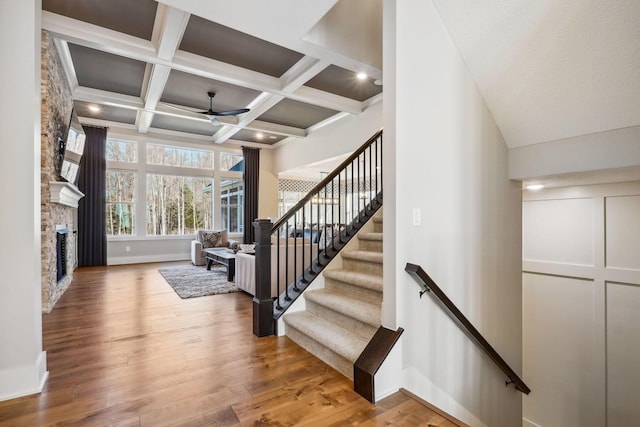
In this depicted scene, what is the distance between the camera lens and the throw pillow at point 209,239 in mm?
7250

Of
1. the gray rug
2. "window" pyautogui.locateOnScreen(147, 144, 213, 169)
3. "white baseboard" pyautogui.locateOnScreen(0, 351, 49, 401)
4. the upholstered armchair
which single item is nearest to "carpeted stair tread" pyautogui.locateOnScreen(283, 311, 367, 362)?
"white baseboard" pyautogui.locateOnScreen(0, 351, 49, 401)

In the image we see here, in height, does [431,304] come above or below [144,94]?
below

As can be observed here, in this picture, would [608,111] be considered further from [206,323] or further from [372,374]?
[206,323]

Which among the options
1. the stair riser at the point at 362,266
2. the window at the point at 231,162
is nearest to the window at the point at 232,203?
the window at the point at 231,162

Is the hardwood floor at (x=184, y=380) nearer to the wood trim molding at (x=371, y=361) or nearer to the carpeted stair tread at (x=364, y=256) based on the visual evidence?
the wood trim molding at (x=371, y=361)

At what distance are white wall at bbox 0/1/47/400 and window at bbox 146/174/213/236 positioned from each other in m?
6.28

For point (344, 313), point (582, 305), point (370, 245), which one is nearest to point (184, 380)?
point (344, 313)

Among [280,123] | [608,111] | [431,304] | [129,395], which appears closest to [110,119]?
[280,123]

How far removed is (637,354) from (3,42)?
616 cm

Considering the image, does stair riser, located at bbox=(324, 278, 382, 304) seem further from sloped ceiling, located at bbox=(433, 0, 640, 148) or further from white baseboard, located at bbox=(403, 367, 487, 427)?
sloped ceiling, located at bbox=(433, 0, 640, 148)

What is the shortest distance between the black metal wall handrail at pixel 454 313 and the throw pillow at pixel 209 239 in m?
6.12

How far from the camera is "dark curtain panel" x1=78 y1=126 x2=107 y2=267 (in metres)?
6.70


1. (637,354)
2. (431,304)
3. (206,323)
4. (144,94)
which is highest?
(144,94)

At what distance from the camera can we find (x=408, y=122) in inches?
82.4
